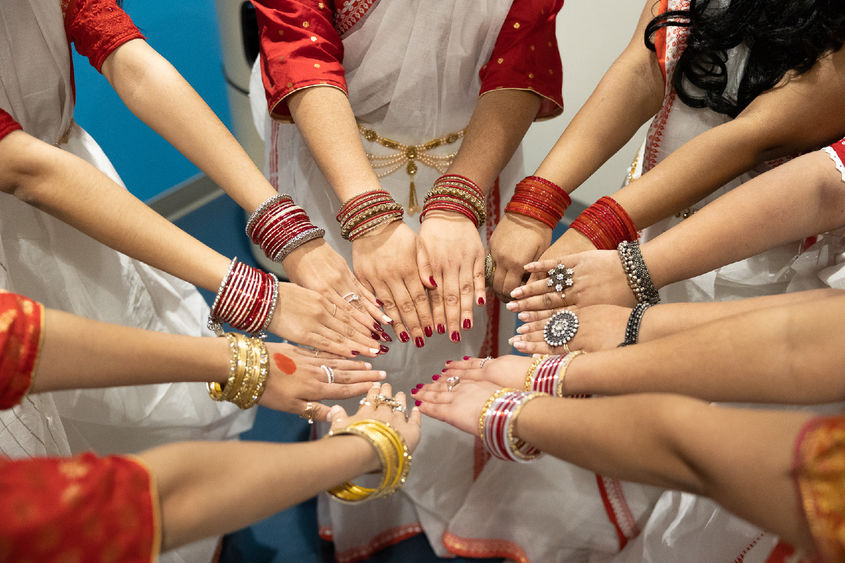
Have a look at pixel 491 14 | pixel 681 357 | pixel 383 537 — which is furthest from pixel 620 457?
pixel 383 537

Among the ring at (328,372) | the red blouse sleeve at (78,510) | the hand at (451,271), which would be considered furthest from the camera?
the hand at (451,271)

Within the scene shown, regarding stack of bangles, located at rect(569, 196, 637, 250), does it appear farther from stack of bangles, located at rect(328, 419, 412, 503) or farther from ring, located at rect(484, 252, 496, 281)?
stack of bangles, located at rect(328, 419, 412, 503)

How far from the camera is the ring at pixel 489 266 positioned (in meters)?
1.25

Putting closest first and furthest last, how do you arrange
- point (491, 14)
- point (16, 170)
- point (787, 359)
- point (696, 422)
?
1. point (696, 422)
2. point (787, 359)
3. point (16, 170)
4. point (491, 14)

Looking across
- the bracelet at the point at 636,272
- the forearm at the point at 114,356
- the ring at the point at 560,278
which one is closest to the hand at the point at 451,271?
the ring at the point at 560,278

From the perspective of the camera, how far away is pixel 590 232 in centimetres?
120

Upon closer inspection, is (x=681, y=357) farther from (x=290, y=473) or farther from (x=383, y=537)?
(x=383, y=537)

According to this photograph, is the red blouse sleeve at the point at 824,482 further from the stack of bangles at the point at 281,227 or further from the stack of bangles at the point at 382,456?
the stack of bangles at the point at 281,227

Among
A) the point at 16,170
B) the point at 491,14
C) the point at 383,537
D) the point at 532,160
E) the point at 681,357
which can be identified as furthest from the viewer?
the point at 532,160

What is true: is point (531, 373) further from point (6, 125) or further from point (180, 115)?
point (6, 125)

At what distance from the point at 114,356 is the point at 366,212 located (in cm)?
50

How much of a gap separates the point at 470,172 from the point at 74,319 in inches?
28.6

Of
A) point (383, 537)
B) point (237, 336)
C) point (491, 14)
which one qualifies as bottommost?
point (383, 537)

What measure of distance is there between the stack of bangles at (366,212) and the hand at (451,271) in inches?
3.2
